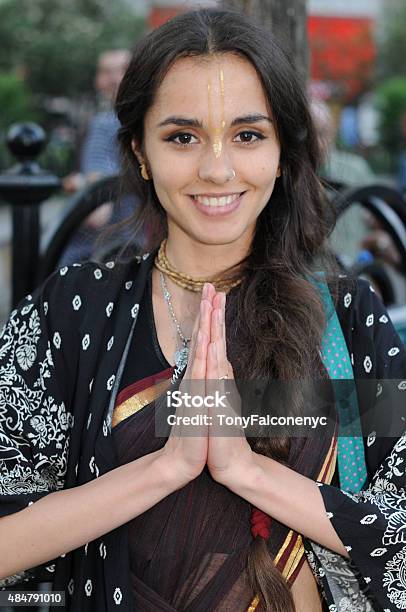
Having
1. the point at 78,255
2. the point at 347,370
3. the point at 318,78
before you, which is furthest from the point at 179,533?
the point at 318,78

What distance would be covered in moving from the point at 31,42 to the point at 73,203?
677 inches

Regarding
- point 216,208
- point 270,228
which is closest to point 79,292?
point 216,208

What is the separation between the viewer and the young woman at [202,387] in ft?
5.59

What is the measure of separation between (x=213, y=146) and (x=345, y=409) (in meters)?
0.61

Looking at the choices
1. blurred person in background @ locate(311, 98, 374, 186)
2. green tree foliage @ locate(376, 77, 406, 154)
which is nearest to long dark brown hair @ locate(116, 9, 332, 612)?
blurred person in background @ locate(311, 98, 374, 186)

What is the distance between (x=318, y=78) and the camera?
23.6 meters

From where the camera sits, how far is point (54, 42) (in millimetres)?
19281

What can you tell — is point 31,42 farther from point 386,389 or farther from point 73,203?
point 386,389

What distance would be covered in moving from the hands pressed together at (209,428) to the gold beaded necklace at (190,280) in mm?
279

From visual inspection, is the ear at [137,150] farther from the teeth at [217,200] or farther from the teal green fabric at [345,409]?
the teal green fabric at [345,409]

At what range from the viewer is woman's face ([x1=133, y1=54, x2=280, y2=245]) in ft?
5.98

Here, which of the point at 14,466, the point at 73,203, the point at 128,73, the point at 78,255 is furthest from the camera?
the point at 78,255

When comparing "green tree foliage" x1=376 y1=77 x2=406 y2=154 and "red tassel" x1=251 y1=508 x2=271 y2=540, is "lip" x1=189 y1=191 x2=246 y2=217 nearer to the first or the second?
"red tassel" x1=251 y1=508 x2=271 y2=540

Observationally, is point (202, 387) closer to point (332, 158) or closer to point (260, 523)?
point (260, 523)
